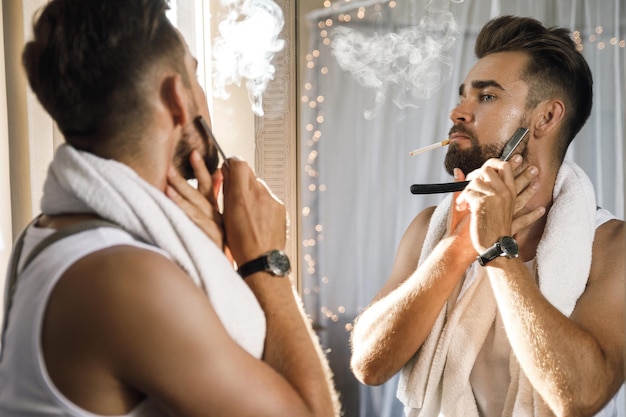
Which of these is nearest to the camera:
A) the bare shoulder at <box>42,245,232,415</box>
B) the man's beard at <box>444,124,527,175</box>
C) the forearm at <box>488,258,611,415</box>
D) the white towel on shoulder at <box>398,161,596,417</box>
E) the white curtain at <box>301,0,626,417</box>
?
the bare shoulder at <box>42,245,232,415</box>

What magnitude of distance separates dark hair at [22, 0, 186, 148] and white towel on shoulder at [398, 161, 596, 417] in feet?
2.57

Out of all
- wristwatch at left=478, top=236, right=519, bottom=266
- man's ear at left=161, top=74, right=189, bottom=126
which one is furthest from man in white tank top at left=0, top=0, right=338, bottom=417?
wristwatch at left=478, top=236, right=519, bottom=266

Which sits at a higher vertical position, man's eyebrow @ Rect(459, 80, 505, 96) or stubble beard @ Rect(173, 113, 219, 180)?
man's eyebrow @ Rect(459, 80, 505, 96)

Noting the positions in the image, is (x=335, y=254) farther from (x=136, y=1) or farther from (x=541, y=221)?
(x=136, y=1)

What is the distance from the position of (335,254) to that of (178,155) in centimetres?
192

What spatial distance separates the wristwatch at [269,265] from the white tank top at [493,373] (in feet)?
2.01

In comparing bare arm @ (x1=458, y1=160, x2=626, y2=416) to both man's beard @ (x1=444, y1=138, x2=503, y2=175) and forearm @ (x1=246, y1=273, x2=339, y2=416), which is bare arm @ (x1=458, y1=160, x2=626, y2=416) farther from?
forearm @ (x1=246, y1=273, x2=339, y2=416)

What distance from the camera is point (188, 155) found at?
0.84 metres

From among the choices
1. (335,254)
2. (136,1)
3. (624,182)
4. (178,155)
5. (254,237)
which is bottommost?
(335,254)

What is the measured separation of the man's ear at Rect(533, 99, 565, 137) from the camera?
136cm

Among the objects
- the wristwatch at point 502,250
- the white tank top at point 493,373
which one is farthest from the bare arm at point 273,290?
the white tank top at point 493,373

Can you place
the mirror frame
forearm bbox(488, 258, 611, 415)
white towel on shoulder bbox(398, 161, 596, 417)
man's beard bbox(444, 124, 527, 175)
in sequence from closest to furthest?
forearm bbox(488, 258, 611, 415)
white towel on shoulder bbox(398, 161, 596, 417)
man's beard bbox(444, 124, 527, 175)
the mirror frame

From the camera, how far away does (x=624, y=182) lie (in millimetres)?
2215

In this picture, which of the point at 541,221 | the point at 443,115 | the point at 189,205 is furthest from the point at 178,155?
the point at 443,115
